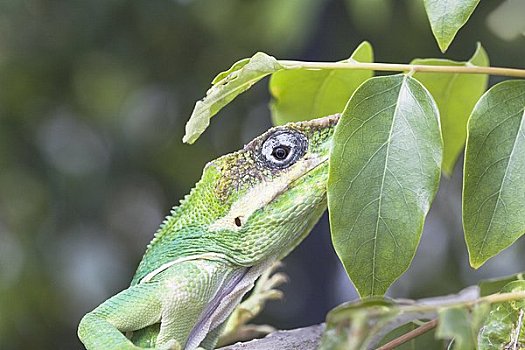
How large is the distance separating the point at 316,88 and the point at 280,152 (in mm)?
96

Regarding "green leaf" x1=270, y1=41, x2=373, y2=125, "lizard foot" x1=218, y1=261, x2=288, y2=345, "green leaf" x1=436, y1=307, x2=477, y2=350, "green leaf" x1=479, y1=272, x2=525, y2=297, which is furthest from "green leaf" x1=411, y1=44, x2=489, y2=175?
"green leaf" x1=436, y1=307, x2=477, y2=350

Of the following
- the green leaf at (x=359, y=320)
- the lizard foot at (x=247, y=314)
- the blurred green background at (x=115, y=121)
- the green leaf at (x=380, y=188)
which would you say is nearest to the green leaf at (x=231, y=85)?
the green leaf at (x=380, y=188)

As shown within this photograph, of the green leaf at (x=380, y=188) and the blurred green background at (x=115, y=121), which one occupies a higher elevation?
the blurred green background at (x=115, y=121)

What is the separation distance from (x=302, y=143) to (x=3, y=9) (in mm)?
1419

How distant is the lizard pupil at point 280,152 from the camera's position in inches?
30.8

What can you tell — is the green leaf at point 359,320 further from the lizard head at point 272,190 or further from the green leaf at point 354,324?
the lizard head at point 272,190

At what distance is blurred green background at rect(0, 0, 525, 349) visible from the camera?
2.00 metres

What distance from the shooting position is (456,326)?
465 mm

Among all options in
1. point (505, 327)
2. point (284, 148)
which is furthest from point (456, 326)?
point (284, 148)

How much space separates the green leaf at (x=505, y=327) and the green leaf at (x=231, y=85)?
0.25m

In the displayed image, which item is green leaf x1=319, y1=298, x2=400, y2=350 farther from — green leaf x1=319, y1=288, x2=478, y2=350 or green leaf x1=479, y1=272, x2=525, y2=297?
green leaf x1=479, y1=272, x2=525, y2=297

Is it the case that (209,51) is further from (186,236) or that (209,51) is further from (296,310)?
(186,236)

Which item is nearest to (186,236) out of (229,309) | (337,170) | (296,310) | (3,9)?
(229,309)

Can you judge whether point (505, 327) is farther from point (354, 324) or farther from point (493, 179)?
point (354, 324)
